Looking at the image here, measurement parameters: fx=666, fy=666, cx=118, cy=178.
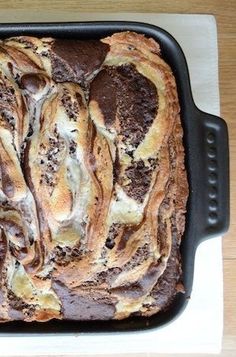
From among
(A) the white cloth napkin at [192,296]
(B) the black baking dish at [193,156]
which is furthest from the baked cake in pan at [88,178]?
(A) the white cloth napkin at [192,296]

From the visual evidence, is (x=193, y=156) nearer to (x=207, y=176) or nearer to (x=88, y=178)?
(x=207, y=176)

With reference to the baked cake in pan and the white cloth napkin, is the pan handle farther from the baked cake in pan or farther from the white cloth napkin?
the white cloth napkin

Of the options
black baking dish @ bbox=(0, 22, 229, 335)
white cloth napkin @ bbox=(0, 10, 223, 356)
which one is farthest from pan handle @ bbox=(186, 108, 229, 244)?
white cloth napkin @ bbox=(0, 10, 223, 356)

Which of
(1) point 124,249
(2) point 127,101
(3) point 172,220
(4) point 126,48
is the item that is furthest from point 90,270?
(4) point 126,48

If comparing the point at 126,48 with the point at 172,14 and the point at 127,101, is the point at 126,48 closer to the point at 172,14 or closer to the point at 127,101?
the point at 127,101

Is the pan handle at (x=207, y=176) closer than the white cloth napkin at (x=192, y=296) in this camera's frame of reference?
Yes

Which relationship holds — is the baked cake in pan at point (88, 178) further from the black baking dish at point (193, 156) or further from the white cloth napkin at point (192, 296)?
the white cloth napkin at point (192, 296)

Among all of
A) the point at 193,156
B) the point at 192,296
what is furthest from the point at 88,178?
the point at 192,296
